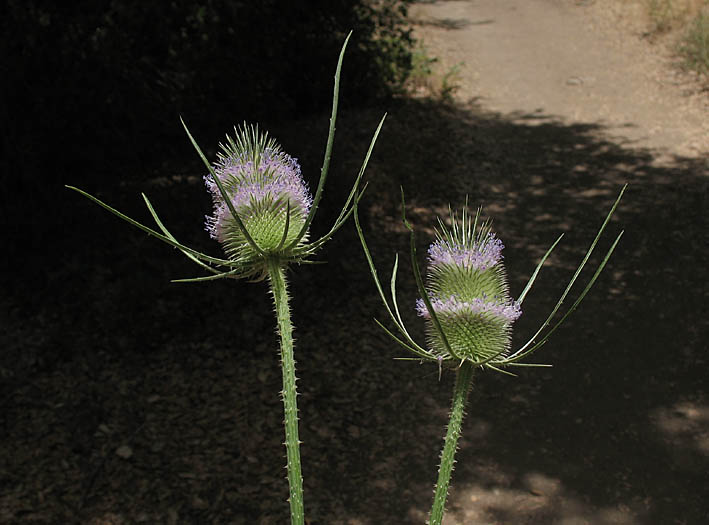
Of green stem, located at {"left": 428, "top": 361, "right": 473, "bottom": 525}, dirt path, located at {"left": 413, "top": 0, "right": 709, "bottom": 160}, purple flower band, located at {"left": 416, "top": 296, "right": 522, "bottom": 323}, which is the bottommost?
dirt path, located at {"left": 413, "top": 0, "right": 709, "bottom": 160}

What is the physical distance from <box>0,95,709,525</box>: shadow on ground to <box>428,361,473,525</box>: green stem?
3.49 metres

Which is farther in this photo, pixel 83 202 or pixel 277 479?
pixel 83 202

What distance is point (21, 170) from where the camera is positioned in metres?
5.62

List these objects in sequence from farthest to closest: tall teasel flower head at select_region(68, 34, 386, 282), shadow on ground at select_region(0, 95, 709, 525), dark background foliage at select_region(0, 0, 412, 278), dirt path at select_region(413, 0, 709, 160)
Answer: dirt path at select_region(413, 0, 709, 160), dark background foliage at select_region(0, 0, 412, 278), shadow on ground at select_region(0, 95, 709, 525), tall teasel flower head at select_region(68, 34, 386, 282)

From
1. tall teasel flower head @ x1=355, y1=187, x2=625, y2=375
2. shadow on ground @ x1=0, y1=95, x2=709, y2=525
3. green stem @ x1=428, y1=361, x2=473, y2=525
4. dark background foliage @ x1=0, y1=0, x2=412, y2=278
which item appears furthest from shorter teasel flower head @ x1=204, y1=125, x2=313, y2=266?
dark background foliage @ x1=0, y1=0, x2=412, y2=278

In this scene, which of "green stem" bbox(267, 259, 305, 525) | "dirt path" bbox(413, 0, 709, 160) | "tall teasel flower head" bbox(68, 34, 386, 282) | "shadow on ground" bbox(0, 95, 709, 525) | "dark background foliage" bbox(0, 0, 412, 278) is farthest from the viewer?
"dirt path" bbox(413, 0, 709, 160)

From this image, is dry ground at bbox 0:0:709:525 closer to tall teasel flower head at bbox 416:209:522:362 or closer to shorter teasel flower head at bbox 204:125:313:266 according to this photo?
tall teasel flower head at bbox 416:209:522:362

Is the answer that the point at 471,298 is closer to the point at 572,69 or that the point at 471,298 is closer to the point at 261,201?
the point at 261,201

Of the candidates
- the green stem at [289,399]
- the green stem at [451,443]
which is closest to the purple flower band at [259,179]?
the green stem at [289,399]

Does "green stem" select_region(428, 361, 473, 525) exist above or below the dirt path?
above

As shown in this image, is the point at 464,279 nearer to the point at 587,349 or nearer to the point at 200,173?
the point at 587,349

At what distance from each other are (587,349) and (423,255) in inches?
73.3

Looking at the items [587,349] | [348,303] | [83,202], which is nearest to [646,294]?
[587,349]

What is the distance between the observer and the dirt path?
9688 mm
